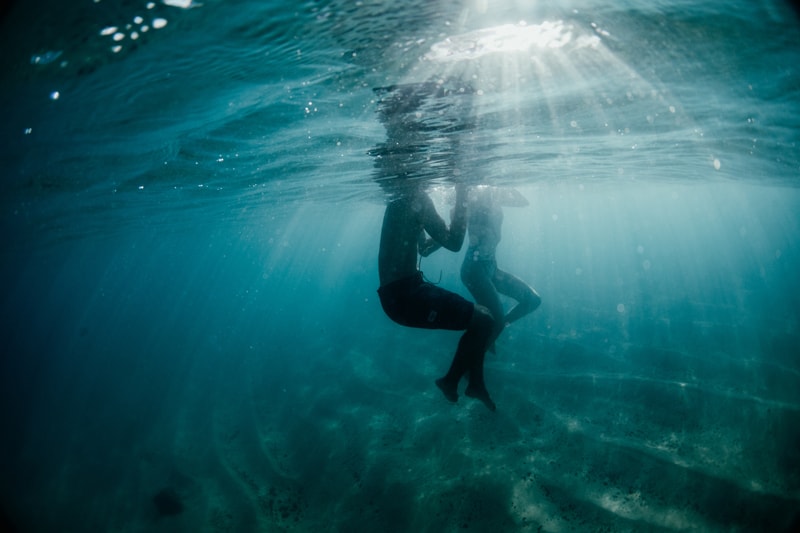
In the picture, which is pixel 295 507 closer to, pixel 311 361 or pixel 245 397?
pixel 245 397

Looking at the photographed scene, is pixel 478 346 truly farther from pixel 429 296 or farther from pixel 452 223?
pixel 452 223

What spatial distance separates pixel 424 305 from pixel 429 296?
0.40ft

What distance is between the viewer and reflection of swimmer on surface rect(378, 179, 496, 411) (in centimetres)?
423

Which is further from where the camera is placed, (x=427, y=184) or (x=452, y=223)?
(x=427, y=184)

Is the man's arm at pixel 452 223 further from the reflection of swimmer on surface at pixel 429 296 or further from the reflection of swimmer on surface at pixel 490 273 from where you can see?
the reflection of swimmer on surface at pixel 490 273

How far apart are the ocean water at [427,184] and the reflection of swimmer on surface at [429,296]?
220cm

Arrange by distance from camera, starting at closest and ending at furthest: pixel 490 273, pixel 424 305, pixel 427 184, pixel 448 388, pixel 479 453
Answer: pixel 424 305
pixel 448 388
pixel 490 273
pixel 479 453
pixel 427 184

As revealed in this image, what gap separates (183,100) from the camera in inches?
245

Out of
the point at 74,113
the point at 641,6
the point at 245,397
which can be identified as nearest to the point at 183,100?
the point at 74,113

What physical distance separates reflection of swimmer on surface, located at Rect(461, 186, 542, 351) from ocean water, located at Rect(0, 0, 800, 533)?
1946 millimetres

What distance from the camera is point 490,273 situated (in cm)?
643

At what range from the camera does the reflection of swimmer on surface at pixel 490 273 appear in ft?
19.6

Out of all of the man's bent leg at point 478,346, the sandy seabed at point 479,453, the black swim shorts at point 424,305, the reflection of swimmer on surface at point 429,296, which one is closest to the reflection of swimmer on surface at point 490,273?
the man's bent leg at point 478,346

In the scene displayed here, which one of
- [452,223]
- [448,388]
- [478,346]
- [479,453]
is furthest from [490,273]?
[479,453]
